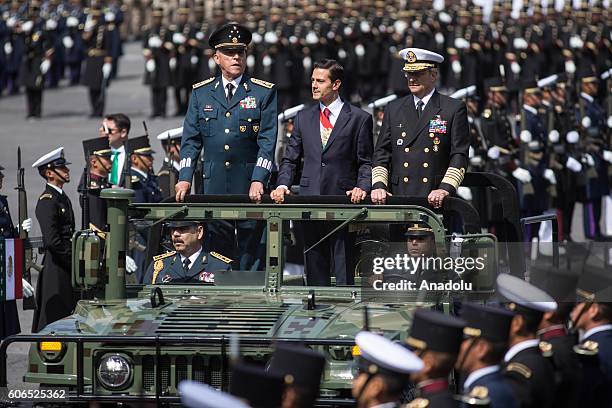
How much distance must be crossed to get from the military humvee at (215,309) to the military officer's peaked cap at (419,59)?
1.02 meters

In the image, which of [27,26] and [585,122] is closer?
[585,122]

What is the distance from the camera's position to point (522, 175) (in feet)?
55.7

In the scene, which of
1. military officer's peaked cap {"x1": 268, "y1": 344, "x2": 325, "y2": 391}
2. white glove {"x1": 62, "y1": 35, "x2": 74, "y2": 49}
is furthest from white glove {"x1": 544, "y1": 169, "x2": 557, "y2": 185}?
white glove {"x1": 62, "y1": 35, "x2": 74, "y2": 49}

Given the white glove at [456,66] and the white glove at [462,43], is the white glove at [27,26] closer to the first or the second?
the white glove at [456,66]

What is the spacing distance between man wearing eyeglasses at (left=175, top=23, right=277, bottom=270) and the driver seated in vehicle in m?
1.08

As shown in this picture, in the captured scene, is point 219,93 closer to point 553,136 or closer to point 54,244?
point 54,244

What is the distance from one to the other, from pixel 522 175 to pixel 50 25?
14.8 m

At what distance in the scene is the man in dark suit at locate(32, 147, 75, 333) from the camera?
11.6 meters

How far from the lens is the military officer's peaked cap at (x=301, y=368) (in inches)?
252

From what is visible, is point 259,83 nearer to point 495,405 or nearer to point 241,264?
point 241,264

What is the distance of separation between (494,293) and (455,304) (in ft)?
1.25

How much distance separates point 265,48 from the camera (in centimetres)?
2894

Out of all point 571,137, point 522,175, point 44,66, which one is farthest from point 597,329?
point 44,66

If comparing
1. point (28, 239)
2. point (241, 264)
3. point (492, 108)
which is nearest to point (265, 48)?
point (492, 108)
